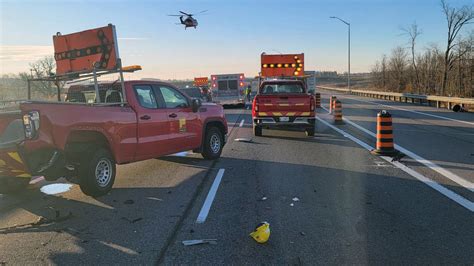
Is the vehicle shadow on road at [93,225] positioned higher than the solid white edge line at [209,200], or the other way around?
the vehicle shadow on road at [93,225]

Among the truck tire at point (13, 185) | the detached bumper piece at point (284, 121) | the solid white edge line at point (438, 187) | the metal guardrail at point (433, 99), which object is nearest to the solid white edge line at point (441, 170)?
the solid white edge line at point (438, 187)

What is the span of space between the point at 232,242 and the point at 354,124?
15.2m

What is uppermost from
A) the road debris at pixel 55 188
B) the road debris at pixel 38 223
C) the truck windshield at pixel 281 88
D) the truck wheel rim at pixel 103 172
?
the truck windshield at pixel 281 88

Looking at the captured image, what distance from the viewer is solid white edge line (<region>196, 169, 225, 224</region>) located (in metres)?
5.83

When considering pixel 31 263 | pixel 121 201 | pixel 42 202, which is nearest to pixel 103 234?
pixel 31 263

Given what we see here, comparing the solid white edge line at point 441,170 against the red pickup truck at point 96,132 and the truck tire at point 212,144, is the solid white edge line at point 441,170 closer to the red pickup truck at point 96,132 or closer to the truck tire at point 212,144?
the truck tire at point 212,144

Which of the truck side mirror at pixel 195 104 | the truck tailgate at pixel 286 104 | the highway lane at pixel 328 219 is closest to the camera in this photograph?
the highway lane at pixel 328 219

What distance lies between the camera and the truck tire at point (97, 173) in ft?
22.4

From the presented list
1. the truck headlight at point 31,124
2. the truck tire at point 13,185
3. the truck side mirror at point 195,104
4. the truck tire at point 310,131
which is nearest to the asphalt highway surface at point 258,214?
the truck tire at point 13,185

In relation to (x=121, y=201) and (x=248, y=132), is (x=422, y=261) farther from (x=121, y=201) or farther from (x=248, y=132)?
(x=248, y=132)

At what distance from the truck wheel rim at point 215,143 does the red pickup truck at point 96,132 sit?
0.48 metres

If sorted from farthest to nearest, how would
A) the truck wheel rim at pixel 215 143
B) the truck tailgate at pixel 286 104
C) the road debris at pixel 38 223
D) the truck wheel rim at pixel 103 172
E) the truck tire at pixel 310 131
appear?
the truck tire at pixel 310 131 < the truck tailgate at pixel 286 104 < the truck wheel rim at pixel 215 143 < the truck wheel rim at pixel 103 172 < the road debris at pixel 38 223

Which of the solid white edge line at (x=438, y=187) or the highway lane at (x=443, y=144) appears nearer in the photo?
the solid white edge line at (x=438, y=187)

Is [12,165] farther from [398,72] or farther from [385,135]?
[398,72]
